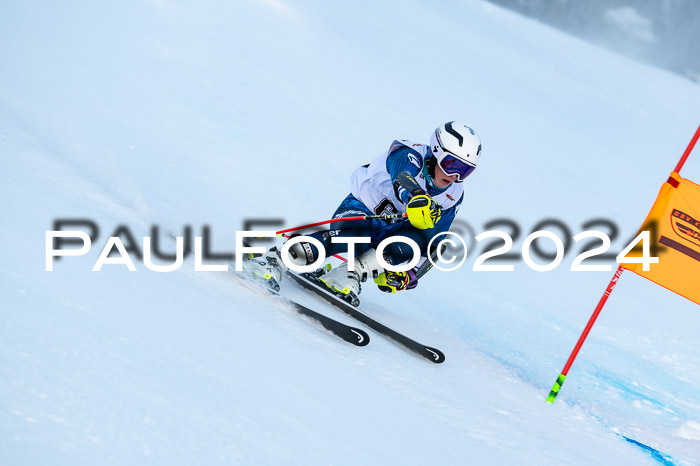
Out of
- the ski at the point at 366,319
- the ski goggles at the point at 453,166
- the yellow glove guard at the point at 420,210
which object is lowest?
the ski at the point at 366,319

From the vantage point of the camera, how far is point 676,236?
4.35m

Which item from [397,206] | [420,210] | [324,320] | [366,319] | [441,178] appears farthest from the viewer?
[397,206]

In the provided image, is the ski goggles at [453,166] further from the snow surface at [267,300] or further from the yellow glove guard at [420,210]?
the snow surface at [267,300]

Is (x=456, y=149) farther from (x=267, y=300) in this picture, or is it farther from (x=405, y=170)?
(x=267, y=300)

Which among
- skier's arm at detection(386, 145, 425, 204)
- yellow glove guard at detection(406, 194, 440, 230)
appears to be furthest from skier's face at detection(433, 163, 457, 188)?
yellow glove guard at detection(406, 194, 440, 230)

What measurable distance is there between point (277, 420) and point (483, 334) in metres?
3.15

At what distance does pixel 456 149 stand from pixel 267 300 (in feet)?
4.81

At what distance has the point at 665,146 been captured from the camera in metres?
16.2

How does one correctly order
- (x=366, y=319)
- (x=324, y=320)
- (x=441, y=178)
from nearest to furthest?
(x=324, y=320)
(x=366, y=319)
(x=441, y=178)

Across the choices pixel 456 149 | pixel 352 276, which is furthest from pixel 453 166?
pixel 352 276

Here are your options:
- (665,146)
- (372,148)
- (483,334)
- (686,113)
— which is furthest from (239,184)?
(686,113)

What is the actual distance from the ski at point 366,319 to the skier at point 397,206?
0.29 feet

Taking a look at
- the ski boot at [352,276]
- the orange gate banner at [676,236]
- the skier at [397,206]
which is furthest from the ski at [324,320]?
the orange gate banner at [676,236]

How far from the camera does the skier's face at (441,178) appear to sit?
4.44 metres
